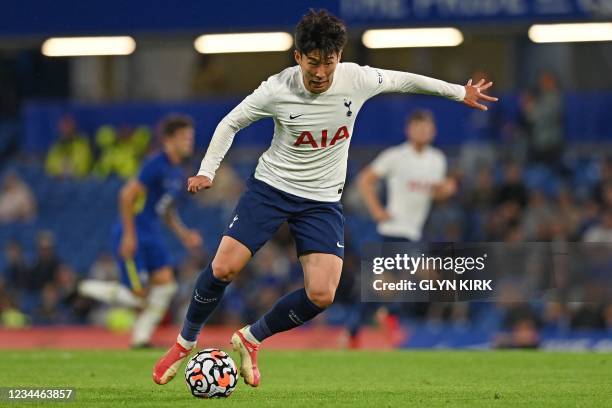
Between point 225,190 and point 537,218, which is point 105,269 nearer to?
point 225,190

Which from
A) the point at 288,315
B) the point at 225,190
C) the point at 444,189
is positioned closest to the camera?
the point at 288,315

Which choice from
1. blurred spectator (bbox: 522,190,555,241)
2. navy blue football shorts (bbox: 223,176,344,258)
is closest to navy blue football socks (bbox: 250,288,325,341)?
navy blue football shorts (bbox: 223,176,344,258)

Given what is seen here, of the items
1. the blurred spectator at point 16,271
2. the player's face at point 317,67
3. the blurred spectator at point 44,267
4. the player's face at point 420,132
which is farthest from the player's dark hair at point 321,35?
the blurred spectator at point 16,271

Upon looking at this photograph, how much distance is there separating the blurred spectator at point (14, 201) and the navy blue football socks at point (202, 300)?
1175cm

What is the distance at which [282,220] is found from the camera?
770 centimetres

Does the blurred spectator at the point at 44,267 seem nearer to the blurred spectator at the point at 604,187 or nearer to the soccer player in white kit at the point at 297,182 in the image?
the blurred spectator at the point at 604,187

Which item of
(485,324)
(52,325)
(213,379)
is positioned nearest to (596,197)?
(485,324)

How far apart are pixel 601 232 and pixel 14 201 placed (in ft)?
29.3

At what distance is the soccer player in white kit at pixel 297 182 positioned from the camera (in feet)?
24.4

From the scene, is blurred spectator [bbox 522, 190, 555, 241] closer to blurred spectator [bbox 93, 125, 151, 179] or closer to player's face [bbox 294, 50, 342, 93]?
blurred spectator [bbox 93, 125, 151, 179]

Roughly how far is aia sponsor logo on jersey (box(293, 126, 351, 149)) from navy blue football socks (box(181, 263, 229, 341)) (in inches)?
36.1

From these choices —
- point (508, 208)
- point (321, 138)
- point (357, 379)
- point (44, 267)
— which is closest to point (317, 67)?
point (321, 138)

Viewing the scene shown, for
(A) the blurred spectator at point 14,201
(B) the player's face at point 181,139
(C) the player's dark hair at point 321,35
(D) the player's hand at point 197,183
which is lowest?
(A) the blurred spectator at point 14,201

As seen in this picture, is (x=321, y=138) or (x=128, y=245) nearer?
(x=321, y=138)
